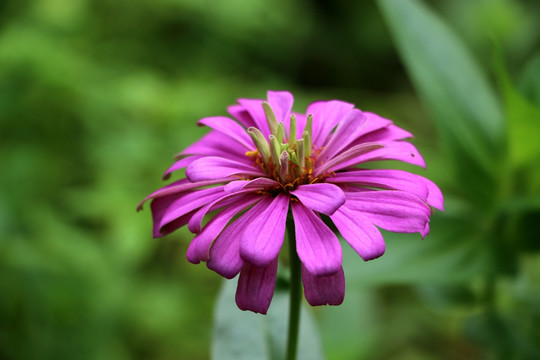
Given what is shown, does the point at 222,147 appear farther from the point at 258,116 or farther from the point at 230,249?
the point at 230,249

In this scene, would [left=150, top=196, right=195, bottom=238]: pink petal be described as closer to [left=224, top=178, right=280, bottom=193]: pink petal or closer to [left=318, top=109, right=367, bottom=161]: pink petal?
[left=224, top=178, right=280, bottom=193]: pink petal

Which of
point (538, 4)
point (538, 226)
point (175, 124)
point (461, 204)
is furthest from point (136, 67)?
point (538, 4)

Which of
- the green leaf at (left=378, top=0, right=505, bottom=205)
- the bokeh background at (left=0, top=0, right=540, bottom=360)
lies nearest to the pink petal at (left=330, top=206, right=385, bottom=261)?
the bokeh background at (left=0, top=0, right=540, bottom=360)

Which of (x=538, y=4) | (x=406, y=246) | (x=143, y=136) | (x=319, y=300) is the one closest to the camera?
(x=319, y=300)

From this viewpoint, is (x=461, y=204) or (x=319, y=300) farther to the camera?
(x=461, y=204)

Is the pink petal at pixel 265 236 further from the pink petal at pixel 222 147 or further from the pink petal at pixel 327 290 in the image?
the pink petal at pixel 222 147

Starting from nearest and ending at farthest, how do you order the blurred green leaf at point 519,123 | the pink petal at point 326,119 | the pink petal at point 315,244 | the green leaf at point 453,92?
the pink petal at point 315,244, the pink petal at point 326,119, the blurred green leaf at point 519,123, the green leaf at point 453,92

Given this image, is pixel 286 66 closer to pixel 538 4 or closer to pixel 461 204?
pixel 538 4

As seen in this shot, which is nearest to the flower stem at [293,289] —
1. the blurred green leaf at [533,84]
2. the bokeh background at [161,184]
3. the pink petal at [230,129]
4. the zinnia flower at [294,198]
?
the zinnia flower at [294,198]

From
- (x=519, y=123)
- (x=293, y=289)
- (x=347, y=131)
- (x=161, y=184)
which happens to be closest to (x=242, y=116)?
(x=347, y=131)
